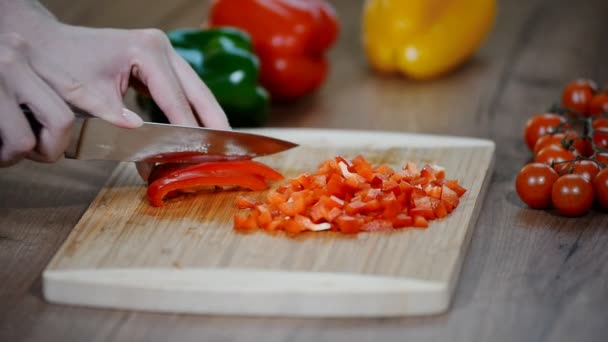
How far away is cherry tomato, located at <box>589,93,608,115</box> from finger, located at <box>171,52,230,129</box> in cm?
120

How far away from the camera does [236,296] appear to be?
2008 millimetres

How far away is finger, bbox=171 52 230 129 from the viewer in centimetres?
251

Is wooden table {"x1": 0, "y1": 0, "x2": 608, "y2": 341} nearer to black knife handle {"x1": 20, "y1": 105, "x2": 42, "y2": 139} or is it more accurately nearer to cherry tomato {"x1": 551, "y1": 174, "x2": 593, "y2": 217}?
cherry tomato {"x1": 551, "y1": 174, "x2": 593, "y2": 217}

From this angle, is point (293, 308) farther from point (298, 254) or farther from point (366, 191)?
point (366, 191)

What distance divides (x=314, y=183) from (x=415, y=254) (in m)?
0.37

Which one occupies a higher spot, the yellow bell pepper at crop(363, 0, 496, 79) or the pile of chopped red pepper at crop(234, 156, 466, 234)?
the pile of chopped red pepper at crop(234, 156, 466, 234)

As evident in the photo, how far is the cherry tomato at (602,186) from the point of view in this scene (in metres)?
2.36

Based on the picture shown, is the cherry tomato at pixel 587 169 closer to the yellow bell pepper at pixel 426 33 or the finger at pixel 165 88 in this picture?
the finger at pixel 165 88

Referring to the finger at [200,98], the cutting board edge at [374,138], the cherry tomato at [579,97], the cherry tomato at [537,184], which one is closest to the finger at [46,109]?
the finger at [200,98]

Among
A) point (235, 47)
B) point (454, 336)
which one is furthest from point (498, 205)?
point (235, 47)

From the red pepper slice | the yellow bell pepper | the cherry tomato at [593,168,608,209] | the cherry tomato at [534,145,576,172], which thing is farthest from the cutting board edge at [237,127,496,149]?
the yellow bell pepper

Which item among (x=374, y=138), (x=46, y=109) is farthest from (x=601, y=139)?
(x=46, y=109)

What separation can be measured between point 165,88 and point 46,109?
38 cm

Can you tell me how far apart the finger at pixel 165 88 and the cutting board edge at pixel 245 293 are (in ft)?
1.85
